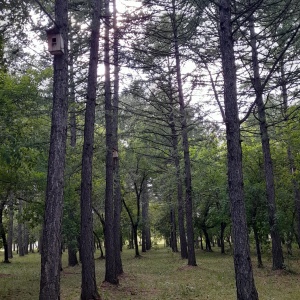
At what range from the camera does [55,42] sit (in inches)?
255

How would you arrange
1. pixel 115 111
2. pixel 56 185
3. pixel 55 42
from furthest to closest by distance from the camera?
pixel 115 111 → pixel 55 42 → pixel 56 185

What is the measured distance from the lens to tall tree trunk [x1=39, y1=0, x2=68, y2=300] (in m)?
5.74

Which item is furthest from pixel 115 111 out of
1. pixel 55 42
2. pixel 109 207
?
pixel 55 42

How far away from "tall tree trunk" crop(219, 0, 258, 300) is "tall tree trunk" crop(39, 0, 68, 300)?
10.6 ft

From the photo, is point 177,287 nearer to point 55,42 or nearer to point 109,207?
point 109,207

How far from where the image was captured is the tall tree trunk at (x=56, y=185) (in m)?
5.74

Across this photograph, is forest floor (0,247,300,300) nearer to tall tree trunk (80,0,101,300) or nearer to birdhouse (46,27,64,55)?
tall tree trunk (80,0,101,300)

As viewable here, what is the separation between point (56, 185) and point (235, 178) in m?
3.37

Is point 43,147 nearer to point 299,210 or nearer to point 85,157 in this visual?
point 85,157

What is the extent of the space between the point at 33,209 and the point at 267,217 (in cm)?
969

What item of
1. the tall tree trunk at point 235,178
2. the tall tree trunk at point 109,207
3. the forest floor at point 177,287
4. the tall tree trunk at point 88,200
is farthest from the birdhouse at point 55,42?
the forest floor at point 177,287

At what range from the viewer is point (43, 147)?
8281 millimetres

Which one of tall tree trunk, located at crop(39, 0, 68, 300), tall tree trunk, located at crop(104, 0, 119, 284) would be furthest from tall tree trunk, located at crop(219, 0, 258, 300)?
tall tree trunk, located at crop(104, 0, 119, 284)

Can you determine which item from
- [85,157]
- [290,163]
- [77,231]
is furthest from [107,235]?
[290,163]
